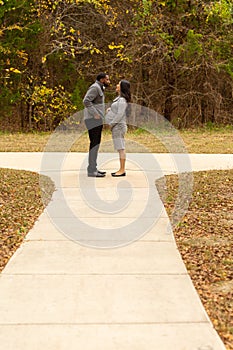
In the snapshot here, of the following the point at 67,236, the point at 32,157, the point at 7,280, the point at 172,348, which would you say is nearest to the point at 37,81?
the point at 32,157

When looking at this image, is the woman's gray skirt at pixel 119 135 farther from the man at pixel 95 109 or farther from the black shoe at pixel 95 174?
the black shoe at pixel 95 174

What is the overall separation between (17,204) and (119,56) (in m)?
14.0

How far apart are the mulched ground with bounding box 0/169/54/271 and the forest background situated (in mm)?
10368

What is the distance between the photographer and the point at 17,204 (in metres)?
8.54

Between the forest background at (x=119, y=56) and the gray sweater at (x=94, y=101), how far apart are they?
10543mm

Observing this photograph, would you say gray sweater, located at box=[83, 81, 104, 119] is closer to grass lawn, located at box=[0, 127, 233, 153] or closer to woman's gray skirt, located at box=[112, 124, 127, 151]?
woman's gray skirt, located at box=[112, 124, 127, 151]

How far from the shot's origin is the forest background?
20875mm

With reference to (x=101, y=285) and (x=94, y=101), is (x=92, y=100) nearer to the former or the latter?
(x=94, y=101)

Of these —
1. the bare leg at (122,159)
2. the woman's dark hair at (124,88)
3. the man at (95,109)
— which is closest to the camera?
the woman's dark hair at (124,88)

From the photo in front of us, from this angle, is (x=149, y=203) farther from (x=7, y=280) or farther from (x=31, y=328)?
(x=31, y=328)

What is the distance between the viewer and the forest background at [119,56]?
20.9 metres

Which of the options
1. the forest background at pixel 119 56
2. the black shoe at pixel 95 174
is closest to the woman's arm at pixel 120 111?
the black shoe at pixel 95 174

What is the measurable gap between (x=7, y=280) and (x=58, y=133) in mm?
16818

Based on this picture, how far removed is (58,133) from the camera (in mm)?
21844
